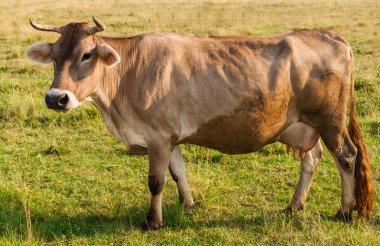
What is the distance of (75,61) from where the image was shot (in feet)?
14.3

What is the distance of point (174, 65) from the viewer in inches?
184

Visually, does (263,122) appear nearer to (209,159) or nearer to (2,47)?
(209,159)

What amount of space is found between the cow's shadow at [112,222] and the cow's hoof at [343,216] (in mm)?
74

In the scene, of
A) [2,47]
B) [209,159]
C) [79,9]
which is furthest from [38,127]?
[79,9]

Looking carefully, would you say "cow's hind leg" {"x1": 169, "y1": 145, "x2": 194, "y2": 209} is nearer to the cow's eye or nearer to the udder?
the udder

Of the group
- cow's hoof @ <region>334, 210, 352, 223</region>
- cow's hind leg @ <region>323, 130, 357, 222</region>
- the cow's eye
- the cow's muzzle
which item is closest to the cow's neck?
the cow's eye

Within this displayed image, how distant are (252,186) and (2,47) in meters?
11.9

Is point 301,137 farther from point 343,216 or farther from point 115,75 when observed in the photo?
point 115,75

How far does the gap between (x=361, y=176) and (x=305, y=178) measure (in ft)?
2.00

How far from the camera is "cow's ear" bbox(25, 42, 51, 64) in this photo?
4591 mm

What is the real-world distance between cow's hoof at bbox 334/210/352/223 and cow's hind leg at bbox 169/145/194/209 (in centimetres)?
155

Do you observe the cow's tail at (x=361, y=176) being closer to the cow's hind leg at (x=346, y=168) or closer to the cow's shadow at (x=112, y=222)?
the cow's hind leg at (x=346, y=168)

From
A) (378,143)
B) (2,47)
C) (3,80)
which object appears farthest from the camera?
(2,47)

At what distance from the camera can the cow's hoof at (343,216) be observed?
5082 mm
